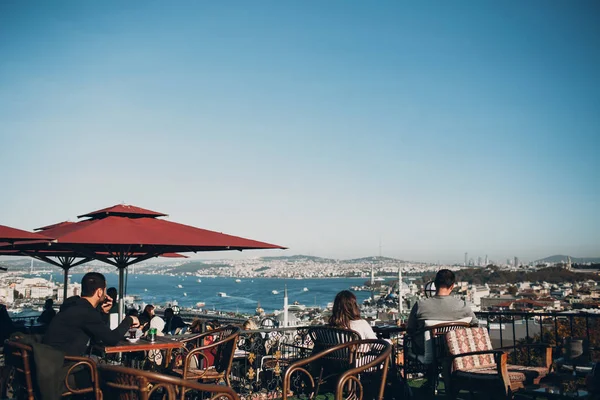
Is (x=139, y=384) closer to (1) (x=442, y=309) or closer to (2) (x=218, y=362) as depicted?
(2) (x=218, y=362)

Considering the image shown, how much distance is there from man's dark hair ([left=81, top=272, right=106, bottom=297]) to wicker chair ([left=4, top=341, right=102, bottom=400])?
1.84 ft

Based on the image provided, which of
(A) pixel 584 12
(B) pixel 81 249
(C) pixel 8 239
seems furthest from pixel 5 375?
(A) pixel 584 12

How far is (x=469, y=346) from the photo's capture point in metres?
4.38

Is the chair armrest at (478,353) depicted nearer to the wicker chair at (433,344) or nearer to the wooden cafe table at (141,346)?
the wicker chair at (433,344)

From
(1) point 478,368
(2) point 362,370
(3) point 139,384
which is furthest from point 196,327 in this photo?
(3) point 139,384

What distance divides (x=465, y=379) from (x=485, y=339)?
47 centimetres

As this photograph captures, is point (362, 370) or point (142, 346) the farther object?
point (142, 346)

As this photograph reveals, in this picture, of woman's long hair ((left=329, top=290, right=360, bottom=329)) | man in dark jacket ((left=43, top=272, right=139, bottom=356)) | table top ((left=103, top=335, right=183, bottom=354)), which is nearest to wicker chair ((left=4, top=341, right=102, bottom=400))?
man in dark jacket ((left=43, top=272, right=139, bottom=356))

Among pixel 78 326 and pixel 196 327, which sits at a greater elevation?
pixel 78 326

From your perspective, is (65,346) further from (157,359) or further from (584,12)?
(584,12)

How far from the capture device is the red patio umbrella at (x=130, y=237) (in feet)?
19.1

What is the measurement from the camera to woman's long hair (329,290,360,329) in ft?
14.3

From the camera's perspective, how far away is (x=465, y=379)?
13.7 feet

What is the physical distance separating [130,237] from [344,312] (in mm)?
2885
